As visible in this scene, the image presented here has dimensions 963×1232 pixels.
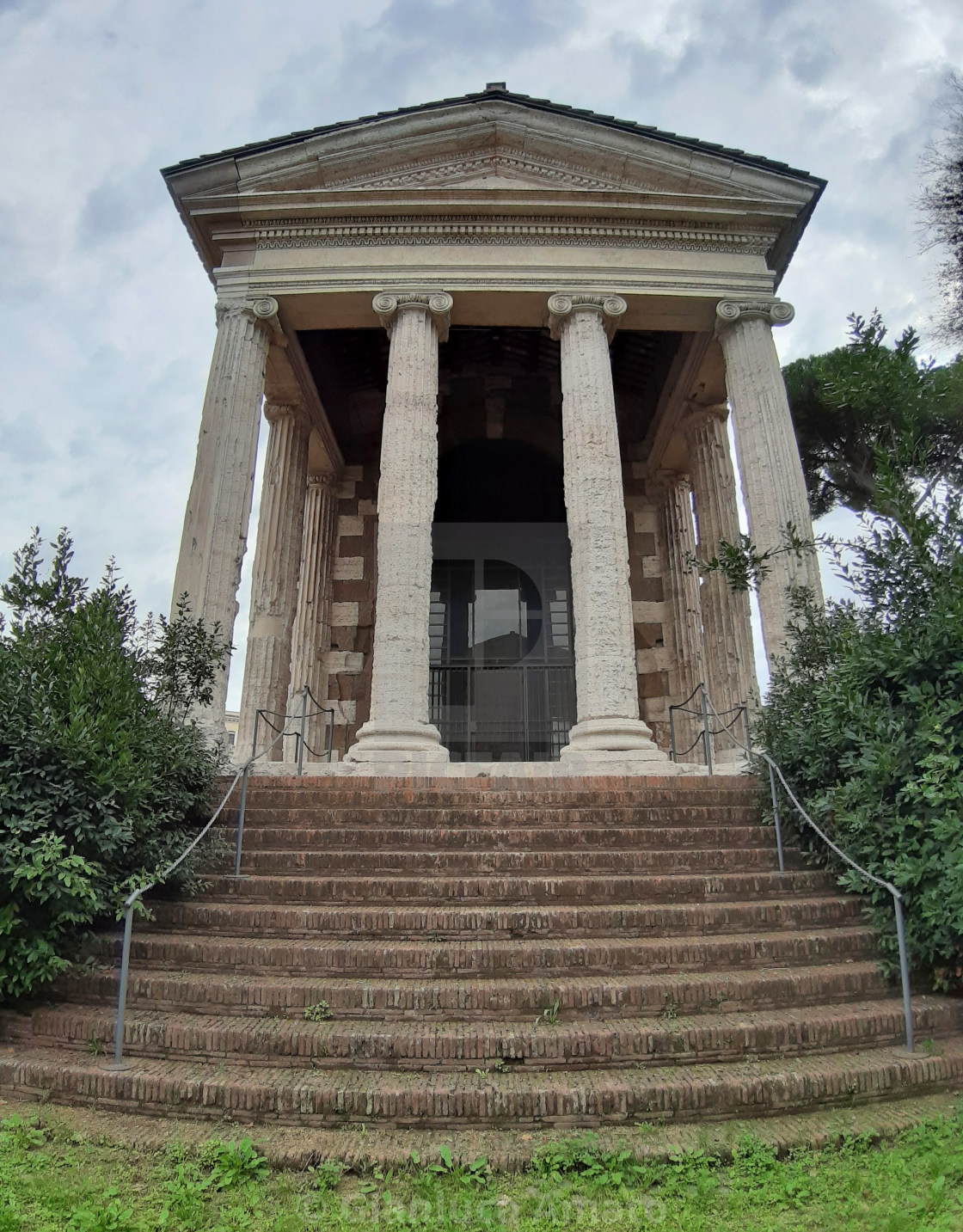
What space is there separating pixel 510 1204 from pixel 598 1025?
1.20 metres

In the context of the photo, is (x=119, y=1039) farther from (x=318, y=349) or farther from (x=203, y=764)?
(x=318, y=349)

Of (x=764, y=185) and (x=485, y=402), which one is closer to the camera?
(x=764, y=185)

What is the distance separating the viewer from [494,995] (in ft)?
13.9

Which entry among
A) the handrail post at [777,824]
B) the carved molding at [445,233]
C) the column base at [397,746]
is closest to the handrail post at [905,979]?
the handrail post at [777,824]

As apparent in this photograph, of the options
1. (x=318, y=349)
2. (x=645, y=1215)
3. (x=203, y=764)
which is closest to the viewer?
(x=645, y=1215)

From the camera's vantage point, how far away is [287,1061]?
3900 mm

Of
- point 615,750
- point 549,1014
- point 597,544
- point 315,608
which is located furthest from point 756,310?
point 549,1014

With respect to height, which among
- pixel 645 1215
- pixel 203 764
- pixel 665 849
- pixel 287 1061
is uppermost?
pixel 203 764

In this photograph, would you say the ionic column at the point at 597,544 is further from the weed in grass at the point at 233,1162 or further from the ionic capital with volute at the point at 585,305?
the weed in grass at the point at 233,1162

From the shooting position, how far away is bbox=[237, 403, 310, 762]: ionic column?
11.8 meters

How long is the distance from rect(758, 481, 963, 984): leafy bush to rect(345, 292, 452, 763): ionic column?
4.41m

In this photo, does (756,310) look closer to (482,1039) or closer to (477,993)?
(477,993)

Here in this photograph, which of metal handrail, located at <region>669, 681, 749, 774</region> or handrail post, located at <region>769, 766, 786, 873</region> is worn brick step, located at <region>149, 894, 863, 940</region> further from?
metal handrail, located at <region>669, 681, 749, 774</region>

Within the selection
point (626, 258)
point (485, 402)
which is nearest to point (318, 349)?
point (485, 402)
